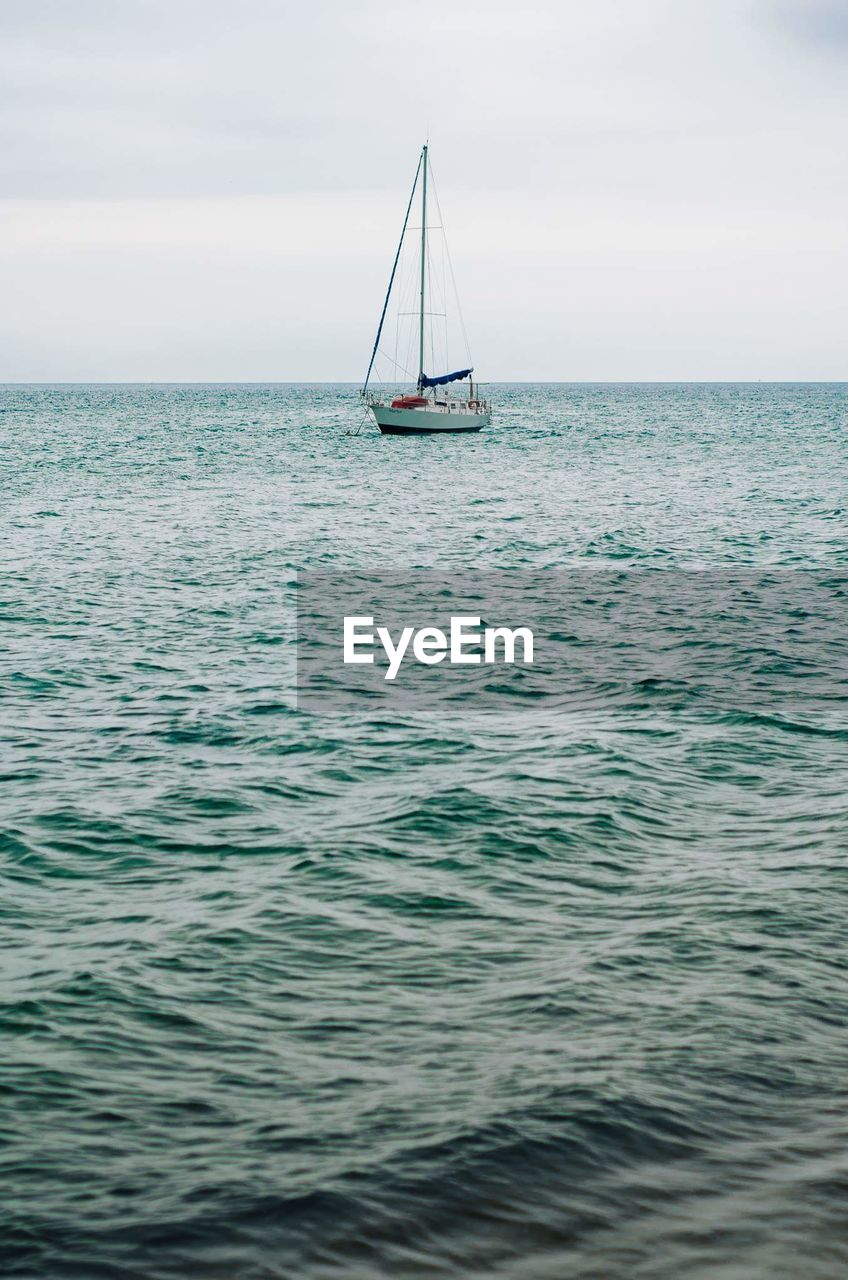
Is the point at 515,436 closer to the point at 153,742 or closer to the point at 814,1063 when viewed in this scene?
the point at 153,742

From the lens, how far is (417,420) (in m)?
97.0

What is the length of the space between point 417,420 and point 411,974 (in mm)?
87986

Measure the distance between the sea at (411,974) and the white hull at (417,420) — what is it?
7093cm

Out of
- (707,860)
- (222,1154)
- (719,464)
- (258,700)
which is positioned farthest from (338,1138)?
(719,464)

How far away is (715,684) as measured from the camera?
904 inches

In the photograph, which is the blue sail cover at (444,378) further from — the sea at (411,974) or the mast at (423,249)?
the sea at (411,974)

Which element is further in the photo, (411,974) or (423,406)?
(423,406)

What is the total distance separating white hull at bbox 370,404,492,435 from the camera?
3804 inches
